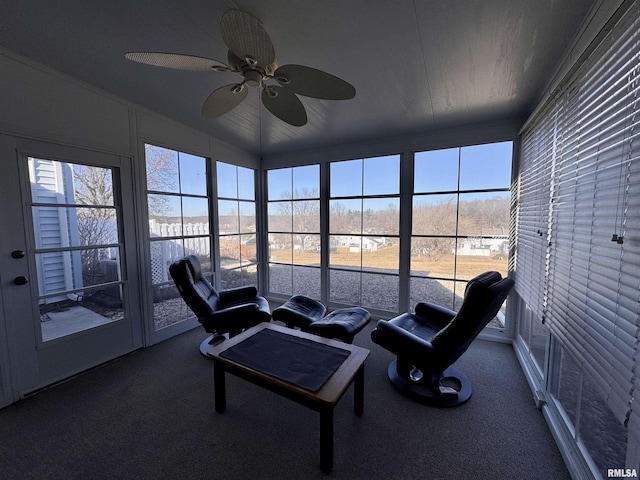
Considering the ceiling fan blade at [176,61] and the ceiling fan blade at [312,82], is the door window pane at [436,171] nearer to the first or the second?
the ceiling fan blade at [312,82]

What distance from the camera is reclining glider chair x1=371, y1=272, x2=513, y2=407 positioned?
1.66 metres

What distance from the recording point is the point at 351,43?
161 cm

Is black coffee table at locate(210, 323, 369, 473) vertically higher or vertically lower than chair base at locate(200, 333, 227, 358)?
higher

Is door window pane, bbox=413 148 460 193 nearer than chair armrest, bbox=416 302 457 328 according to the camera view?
No

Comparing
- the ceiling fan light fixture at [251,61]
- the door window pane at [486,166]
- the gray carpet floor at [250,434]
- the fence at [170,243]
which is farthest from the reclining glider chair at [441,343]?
the fence at [170,243]

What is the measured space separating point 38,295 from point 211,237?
171cm

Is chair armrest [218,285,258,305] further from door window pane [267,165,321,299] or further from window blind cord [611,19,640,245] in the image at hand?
window blind cord [611,19,640,245]

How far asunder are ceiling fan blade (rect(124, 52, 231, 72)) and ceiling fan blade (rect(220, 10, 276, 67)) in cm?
13

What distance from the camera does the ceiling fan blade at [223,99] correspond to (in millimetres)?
1590

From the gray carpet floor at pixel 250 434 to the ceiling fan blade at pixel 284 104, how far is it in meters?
2.15

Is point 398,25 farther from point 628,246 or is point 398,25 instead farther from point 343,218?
point 343,218

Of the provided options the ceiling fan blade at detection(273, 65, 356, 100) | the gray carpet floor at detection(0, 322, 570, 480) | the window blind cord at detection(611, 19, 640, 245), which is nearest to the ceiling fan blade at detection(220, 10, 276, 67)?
the ceiling fan blade at detection(273, 65, 356, 100)

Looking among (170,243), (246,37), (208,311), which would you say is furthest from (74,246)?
(246,37)

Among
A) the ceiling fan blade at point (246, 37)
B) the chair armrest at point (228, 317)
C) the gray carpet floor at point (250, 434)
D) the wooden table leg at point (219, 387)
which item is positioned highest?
the ceiling fan blade at point (246, 37)
